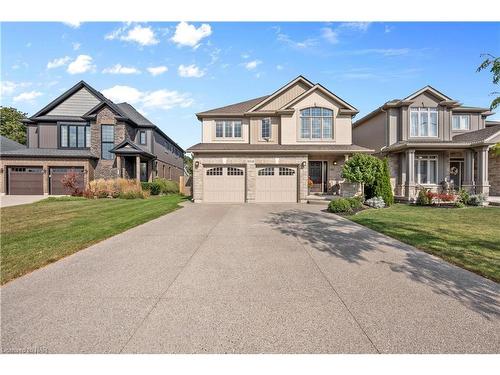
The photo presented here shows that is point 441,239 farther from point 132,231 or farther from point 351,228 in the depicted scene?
point 132,231

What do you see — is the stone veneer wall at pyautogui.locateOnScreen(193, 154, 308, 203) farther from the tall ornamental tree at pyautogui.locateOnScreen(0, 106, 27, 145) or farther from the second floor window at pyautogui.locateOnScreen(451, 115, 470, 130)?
the tall ornamental tree at pyautogui.locateOnScreen(0, 106, 27, 145)

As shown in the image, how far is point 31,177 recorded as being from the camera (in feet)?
73.3

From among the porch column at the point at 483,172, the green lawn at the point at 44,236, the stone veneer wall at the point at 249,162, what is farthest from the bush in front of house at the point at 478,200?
the green lawn at the point at 44,236

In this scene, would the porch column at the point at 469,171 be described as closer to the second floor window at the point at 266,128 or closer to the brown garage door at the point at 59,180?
the second floor window at the point at 266,128

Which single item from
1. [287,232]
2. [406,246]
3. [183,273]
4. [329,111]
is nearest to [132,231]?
[183,273]

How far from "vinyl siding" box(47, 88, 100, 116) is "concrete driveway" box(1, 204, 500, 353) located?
24109 mm

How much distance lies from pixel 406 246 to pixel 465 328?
3.75 meters

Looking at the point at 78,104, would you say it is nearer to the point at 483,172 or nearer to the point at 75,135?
the point at 75,135

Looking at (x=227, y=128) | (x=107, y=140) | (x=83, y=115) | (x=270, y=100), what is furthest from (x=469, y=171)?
(x=83, y=115)

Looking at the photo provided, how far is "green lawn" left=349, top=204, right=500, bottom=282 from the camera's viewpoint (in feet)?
17.4

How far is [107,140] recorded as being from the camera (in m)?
24.1

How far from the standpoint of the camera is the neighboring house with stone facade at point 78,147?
22297 mm

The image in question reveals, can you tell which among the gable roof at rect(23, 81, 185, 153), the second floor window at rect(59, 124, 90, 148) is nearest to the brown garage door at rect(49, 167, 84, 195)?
the second floor window at rect(59, 124, 90, 148)

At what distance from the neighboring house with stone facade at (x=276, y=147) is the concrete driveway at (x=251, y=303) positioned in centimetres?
1081
